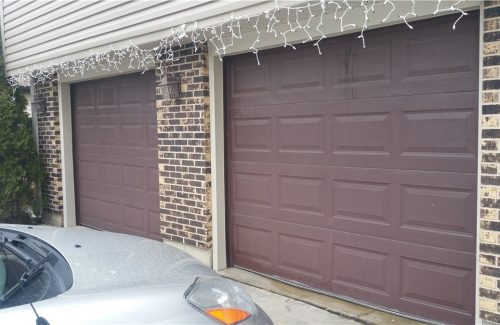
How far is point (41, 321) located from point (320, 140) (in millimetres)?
3149

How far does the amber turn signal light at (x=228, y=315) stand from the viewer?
234 centimetres

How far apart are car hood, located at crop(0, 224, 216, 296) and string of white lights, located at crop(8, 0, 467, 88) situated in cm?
A: 223

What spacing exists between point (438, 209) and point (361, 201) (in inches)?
27.1

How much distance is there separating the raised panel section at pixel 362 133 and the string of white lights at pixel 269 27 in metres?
0.65

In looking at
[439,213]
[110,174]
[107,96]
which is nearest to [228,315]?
[439,213]

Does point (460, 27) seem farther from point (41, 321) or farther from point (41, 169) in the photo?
point (41, 169)

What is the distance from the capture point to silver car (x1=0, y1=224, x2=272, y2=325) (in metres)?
2.11

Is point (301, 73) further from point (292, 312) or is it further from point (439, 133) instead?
point (292, 312)

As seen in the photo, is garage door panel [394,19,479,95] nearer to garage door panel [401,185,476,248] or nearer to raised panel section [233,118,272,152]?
garage door panel [401,185,476,248]

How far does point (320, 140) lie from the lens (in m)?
4.64

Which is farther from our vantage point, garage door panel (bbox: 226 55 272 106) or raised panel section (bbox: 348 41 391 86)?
garage door panel (bbox: 226 55 272 106)

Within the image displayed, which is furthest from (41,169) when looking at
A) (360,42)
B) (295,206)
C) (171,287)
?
(171,287)

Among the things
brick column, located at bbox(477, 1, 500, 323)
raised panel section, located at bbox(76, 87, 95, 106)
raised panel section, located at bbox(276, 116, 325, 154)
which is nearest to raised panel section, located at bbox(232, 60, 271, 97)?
raised panel section, located at bbox(276, 116, 325, 154)

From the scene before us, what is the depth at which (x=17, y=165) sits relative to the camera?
25.4ft
